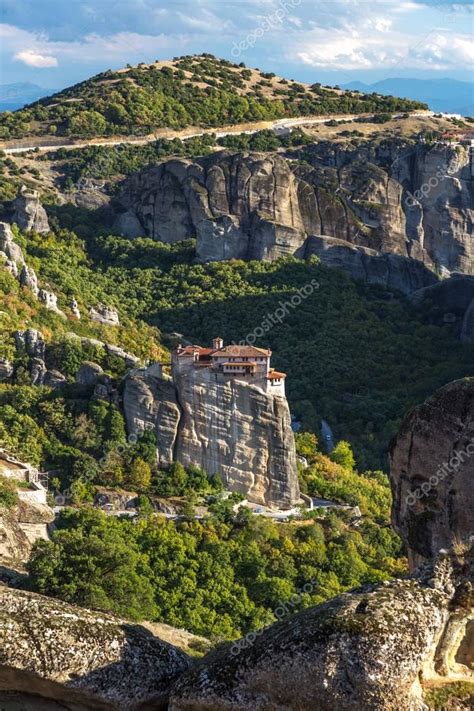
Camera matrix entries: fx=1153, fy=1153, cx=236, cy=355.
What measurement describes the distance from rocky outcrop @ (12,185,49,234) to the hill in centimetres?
2430

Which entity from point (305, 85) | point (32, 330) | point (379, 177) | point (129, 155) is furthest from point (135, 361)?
point (305, 85)

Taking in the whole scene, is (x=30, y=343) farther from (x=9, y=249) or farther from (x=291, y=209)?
(x=291, y=209)

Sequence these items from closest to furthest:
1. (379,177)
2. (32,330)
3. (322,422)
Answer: (32,330) < (322,422) < (379,177)

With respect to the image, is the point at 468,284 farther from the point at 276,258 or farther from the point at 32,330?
the point at 32,330

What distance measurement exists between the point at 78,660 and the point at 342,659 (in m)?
3.03

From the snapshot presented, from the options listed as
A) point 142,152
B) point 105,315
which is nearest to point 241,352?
point 105,315

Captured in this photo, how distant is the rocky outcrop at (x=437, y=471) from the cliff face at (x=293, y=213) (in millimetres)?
56613

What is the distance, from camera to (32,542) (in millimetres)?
32031

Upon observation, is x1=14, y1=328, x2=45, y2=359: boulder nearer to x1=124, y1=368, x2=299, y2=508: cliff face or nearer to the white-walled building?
x1=124, y1=368, x2=299, y2=508: cliff face

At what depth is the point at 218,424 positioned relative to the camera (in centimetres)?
4331

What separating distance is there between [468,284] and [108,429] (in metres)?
39.2

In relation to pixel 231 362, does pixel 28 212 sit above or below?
above

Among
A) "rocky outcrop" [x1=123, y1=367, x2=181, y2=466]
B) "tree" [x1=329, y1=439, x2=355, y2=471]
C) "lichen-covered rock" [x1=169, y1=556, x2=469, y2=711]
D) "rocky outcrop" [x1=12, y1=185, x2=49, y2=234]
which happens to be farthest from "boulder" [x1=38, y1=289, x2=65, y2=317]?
"lichen-covered rock" [x1=169, y1=556, x2=469, y2=711]
